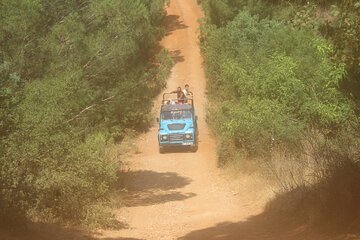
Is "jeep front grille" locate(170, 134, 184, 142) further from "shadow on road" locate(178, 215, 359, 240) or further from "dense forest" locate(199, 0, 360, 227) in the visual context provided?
"shadow on road" locate(178, 215, 359, 240)

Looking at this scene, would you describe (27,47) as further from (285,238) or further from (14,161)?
(285,238)

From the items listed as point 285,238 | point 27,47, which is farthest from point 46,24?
point 285,238

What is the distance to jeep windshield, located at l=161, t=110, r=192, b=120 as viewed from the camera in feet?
89.8

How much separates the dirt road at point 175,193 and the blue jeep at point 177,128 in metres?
0.54

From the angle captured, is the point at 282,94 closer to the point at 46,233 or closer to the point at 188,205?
the point at 188,205

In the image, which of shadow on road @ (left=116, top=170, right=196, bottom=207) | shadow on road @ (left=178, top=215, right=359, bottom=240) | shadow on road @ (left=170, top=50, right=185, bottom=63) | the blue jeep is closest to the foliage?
the blue jeep

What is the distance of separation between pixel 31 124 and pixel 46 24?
7.91 metres

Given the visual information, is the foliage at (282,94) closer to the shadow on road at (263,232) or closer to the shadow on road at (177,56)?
the shadow on road at (263,232)

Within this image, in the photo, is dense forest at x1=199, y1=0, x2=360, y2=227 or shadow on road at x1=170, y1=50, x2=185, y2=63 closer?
dense forest at x1=199, y1=0, x2=360, y2=227

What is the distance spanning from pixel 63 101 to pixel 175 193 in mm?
5736

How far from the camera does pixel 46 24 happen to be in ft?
66.3

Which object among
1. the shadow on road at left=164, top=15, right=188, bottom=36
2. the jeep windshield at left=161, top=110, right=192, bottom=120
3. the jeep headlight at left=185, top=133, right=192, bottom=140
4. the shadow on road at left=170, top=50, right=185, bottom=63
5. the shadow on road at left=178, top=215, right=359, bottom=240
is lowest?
the shadow on road at left=170, top=50, right=185, bottom=63

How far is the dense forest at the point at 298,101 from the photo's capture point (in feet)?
32.8

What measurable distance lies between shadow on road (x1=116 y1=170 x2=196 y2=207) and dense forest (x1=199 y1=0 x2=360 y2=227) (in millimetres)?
2415
